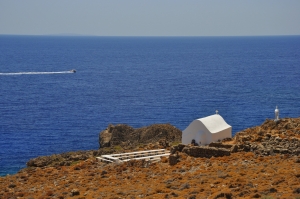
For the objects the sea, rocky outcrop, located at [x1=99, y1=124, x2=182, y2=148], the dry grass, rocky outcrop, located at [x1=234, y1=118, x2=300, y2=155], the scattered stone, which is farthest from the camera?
the sea

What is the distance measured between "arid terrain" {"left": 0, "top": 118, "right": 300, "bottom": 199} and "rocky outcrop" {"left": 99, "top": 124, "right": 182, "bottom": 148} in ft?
62.5

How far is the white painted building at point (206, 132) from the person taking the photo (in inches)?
1688

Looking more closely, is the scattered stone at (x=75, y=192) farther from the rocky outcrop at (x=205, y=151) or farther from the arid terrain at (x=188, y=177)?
the rocky outcrop at (x=205, y=151)

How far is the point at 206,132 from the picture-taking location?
42969mm

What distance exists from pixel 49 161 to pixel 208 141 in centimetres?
1349

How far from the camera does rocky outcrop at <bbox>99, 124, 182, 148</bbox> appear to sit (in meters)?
60.0

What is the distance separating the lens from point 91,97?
119m

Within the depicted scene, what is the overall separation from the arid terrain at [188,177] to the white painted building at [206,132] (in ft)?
9.23

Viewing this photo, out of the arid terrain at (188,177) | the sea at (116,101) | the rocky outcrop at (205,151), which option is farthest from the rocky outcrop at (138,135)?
the rocky outcrop at (205,151)

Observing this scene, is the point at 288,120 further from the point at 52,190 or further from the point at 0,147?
the point at 0,147

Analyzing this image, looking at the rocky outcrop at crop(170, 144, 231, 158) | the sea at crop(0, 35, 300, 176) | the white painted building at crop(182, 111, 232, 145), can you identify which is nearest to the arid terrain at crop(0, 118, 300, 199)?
the rocky outcrop at crop(170, 144, 231, 158)

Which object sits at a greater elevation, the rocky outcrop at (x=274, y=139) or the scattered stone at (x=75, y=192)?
the rocky outcrop at (x=274, y=139)

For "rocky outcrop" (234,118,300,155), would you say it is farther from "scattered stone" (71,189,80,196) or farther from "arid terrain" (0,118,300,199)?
"scattered stone" (71,189,80,196)

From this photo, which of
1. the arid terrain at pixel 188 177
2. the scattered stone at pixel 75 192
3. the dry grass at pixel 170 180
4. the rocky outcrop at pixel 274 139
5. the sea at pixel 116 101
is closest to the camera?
the dry grass at pixel 170 180
